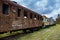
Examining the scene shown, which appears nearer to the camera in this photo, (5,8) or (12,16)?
(5,8)

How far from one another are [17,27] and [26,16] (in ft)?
8.53

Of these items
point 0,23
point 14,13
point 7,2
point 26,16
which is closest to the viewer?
point 0,23

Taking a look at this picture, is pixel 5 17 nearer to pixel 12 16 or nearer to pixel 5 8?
pixel 5 8

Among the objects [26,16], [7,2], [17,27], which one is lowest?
[17,27]

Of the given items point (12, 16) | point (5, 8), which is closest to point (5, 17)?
point (5, 8)

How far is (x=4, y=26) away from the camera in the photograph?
1116cm

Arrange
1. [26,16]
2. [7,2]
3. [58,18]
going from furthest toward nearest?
[58,18]
[26,16]
[7,2]

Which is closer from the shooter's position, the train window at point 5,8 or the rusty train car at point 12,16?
the rusty train car at point 12,16

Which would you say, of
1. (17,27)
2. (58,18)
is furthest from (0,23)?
(58,18)

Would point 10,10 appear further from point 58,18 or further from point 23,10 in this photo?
point 58,18

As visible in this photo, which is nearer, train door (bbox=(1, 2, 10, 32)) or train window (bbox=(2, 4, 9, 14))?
train door (bbox=(1, 2, 10, 32))

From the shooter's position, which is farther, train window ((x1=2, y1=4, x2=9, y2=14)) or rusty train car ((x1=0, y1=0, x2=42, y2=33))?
train window ((x1=2, y1=4, x2=9, y2=14))

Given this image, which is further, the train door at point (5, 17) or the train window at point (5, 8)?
the train window at point (5, 8)

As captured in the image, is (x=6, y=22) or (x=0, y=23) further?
(x=6, y=22)
